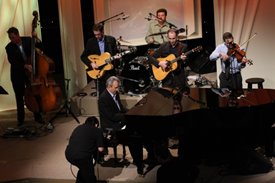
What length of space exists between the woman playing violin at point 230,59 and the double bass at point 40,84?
283cm

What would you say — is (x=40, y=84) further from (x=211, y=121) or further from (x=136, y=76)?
(x=211, y=121)

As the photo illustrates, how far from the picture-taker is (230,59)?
29.3 feet

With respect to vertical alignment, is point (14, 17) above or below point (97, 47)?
above

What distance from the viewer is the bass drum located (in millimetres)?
10477

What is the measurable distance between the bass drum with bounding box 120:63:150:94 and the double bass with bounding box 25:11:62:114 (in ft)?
5.07

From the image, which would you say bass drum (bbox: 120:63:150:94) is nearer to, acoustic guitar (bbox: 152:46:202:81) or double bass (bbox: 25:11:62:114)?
acoustic guitar (bbox: 152:46:202:81)

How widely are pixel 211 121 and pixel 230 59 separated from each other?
7.50 feet

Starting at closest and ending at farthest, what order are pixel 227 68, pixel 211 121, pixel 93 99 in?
pixel 211 121
pixel 227 68
pixel 93 99

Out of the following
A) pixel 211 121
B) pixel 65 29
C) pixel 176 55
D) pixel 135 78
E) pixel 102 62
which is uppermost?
pixel 65 29

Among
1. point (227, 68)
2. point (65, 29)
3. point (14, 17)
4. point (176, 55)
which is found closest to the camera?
point (176, 55)

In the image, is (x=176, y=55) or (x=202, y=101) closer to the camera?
(x=202, y=101)

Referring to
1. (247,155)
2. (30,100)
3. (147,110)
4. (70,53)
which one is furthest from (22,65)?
(247,155)

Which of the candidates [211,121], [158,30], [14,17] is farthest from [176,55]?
[14,17]

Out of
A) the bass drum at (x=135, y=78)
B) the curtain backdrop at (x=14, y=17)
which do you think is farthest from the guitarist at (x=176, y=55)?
the curtain backdrop at (x=14, y=17)
